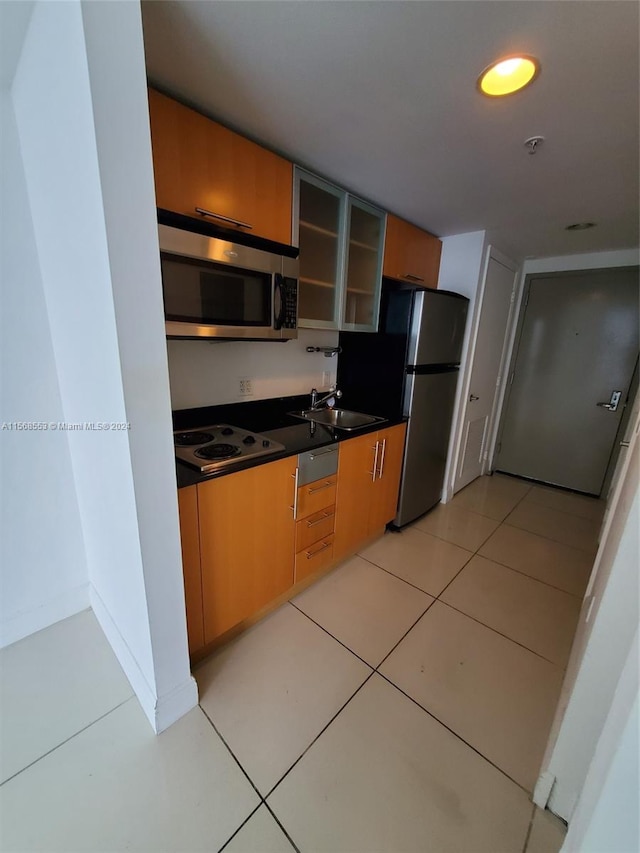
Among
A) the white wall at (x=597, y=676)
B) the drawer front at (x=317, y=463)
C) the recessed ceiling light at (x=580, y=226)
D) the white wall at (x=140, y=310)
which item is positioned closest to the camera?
the white wall at (x=140, y=310)

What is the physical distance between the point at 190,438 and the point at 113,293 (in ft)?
2.90

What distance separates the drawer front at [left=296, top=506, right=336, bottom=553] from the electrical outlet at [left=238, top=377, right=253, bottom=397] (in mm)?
810

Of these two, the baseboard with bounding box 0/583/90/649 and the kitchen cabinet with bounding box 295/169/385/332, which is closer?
the baseboard with bounding box 0/583/90/649

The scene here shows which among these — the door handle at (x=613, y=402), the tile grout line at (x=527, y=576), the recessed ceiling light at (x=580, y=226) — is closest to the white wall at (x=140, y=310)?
the tile grout line at (x=527, y=576)

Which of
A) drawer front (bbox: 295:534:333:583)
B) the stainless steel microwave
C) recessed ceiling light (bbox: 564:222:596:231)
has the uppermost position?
recessed ceiling light (bbox: 564:222:596:231)

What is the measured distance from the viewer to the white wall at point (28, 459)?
1246mm

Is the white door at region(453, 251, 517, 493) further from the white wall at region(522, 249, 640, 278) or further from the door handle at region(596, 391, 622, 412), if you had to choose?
the door handle at region(596, 391, 622, 412)

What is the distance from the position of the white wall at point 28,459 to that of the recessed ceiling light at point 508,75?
163cm

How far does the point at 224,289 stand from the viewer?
1.37 meters

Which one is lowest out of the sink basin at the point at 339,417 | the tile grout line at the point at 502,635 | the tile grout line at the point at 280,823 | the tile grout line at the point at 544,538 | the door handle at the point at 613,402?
the tile grout line at the point at 280,823

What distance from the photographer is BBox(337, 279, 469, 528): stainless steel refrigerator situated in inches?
82.5

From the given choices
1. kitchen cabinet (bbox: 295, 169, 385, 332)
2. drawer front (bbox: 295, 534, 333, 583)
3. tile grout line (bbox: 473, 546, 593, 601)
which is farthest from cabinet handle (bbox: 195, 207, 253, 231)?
tile grout line (bbox: 473, 546, 593, 601)

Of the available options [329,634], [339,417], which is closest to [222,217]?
[339,417]

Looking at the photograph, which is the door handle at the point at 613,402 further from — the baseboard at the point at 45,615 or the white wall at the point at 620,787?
the baseboard at the point at 45,615
